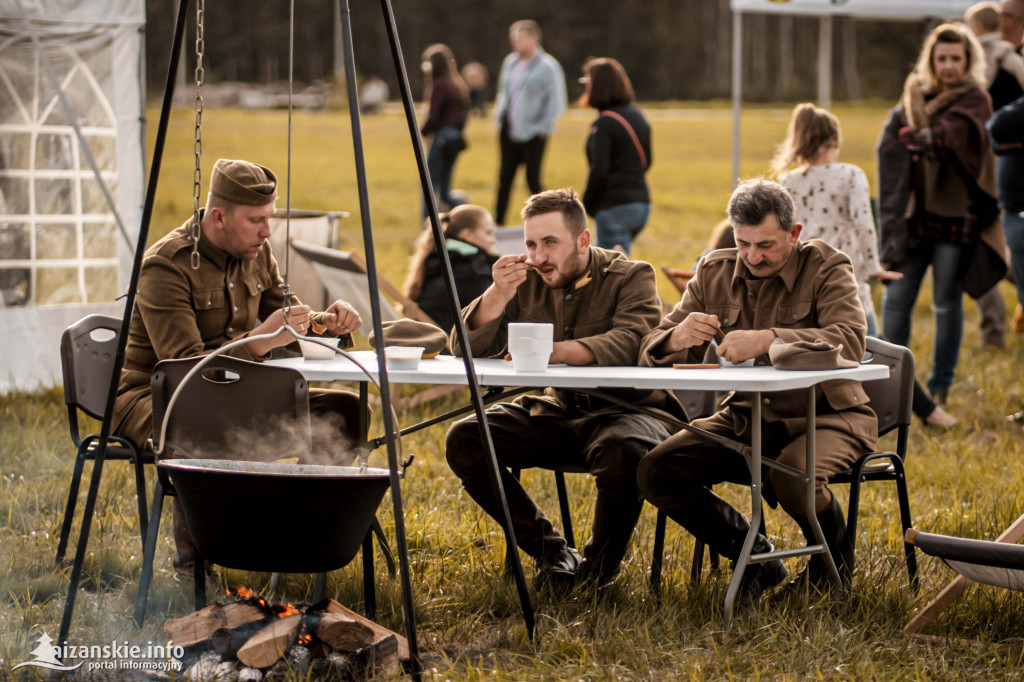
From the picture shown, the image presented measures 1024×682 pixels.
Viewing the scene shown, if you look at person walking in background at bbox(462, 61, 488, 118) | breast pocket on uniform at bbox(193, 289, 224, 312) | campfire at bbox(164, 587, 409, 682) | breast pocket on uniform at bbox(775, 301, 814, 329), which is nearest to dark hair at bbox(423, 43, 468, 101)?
breast pocket on uniform at bbox(193, 289, 224, 312)

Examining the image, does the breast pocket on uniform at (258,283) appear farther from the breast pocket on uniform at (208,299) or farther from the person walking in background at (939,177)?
the person walking in background at (939,177)

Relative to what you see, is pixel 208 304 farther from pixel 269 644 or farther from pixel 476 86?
pixel 476 86

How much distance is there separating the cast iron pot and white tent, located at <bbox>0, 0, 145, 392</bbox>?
3.97 metres

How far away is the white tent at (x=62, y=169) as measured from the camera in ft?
21.8

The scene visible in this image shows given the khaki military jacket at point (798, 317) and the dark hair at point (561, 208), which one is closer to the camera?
the khaki military jacket at point (798, 317)

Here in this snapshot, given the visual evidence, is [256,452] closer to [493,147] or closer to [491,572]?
[491,572]

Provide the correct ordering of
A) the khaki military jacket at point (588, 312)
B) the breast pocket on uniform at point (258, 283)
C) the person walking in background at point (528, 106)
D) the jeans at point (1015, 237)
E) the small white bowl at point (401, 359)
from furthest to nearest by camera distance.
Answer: the person walking in background at point (528, 106), the jeans at point (1015, 237), the breast pocket on uniform at point (258, 283), the khaki military jacket at point (588, 312), the small white bowl at point (401, 359)

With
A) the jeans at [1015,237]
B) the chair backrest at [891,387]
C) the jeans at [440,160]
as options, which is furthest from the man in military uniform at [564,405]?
the jeans at [440,160]

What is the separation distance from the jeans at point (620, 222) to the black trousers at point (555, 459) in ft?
13.5

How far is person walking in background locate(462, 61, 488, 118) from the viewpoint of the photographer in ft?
86.4

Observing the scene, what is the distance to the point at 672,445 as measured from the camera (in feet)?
12.2

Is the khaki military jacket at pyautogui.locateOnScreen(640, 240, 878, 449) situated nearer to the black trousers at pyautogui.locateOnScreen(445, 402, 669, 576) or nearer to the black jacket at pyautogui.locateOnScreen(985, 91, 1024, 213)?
the black trousers at pyautogui.locateOnScreen(445, 402, 669, 576)

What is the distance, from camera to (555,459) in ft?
13.3

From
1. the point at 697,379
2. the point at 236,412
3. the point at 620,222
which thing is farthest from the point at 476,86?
the point at 697,379
